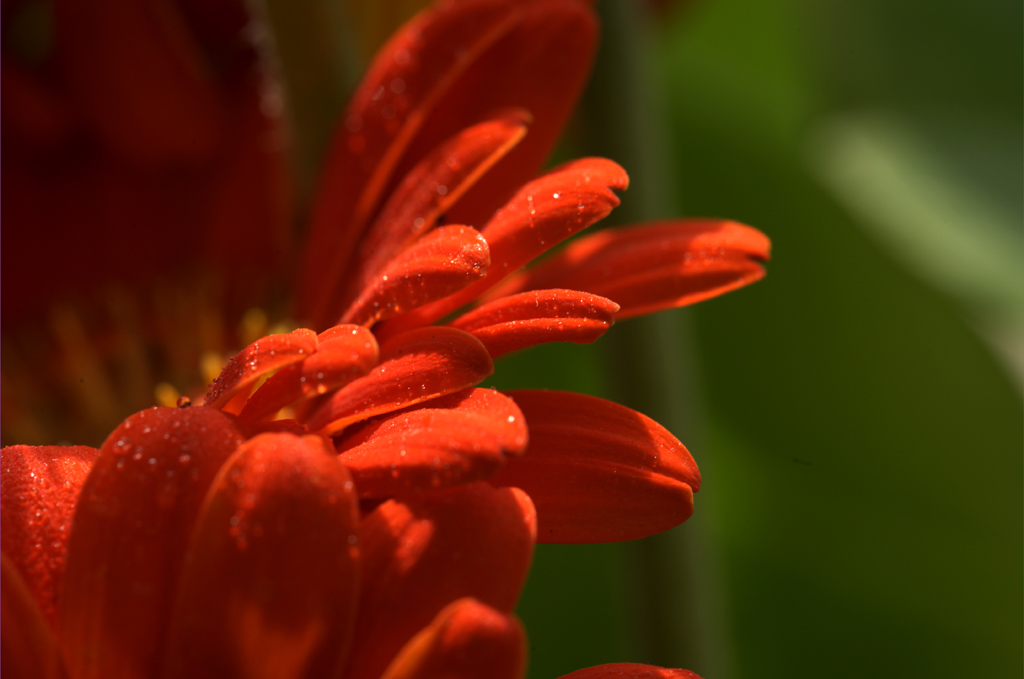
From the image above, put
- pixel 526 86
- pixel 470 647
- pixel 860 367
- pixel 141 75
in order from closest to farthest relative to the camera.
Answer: pixel 470 647 → pixel 526 86 → pixel 141 75 → pixel 860 367

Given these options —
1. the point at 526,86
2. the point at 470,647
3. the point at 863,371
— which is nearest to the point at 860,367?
the point at 863,371

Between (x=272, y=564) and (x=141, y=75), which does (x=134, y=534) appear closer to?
(x=272, y=564)

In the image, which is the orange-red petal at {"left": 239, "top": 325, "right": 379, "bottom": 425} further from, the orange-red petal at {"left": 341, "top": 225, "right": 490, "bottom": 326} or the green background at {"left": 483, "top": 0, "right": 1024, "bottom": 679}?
the green background at {"left": 483, "top": 0, "right": 1024, "bottom": 679}

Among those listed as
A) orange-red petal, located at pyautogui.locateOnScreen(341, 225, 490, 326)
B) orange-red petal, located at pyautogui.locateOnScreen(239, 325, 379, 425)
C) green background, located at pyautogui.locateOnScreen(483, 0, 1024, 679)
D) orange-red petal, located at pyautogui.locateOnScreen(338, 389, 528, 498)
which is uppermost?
orange-red petal, located at pyautogui.locateOnScreen(341, 225, 490, 326)

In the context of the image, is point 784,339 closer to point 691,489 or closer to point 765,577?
point 765,577

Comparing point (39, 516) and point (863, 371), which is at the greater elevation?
point (39, 516)

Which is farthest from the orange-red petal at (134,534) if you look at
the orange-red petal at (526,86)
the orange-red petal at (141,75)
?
the orange-red petal at (141,75)

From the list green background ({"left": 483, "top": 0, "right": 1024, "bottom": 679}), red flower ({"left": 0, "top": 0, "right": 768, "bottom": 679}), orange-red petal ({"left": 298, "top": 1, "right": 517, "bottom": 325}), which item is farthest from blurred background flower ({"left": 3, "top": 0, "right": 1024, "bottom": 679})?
red flower ({"left": 0, "top": 0, "right": 768, "bottom": 679})
